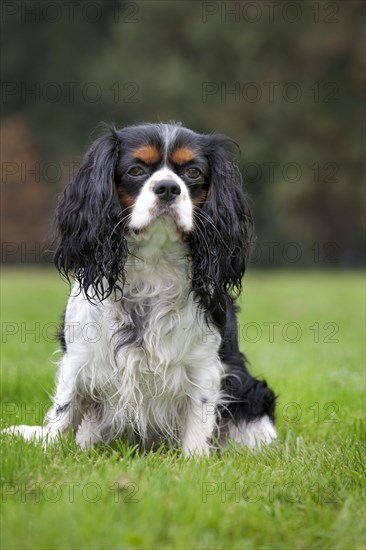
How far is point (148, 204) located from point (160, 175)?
0.56 ft

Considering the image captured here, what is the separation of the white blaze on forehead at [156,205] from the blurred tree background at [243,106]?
21.0 m

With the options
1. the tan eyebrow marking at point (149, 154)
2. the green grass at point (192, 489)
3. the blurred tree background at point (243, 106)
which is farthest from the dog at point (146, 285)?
the blurred tree background at point (243, 106)

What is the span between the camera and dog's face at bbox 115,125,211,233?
3.65 meters

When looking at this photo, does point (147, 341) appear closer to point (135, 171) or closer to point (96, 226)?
point (96, 226)

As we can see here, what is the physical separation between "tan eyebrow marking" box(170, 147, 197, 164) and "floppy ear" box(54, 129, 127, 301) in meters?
0.30

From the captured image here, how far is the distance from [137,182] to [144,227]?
0.25 meters

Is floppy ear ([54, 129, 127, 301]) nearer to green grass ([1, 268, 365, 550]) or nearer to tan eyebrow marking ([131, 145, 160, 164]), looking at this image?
tan eyebrow marking ([131, 145, 160, 164])

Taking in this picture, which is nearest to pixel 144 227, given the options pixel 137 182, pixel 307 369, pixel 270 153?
pixel 137 182

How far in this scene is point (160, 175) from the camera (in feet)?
12.2

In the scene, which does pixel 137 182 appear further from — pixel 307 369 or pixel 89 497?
pixel 307 369

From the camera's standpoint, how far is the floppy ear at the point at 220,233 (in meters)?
3.93

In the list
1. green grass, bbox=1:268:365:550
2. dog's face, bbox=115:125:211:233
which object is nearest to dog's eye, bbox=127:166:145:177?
dog's face, bbox=115:125:211:233

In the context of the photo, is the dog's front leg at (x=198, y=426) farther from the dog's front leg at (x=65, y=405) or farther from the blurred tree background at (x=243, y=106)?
the blurred tree background at (x=243, y=106)

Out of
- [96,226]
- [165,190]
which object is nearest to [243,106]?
[96,226]
